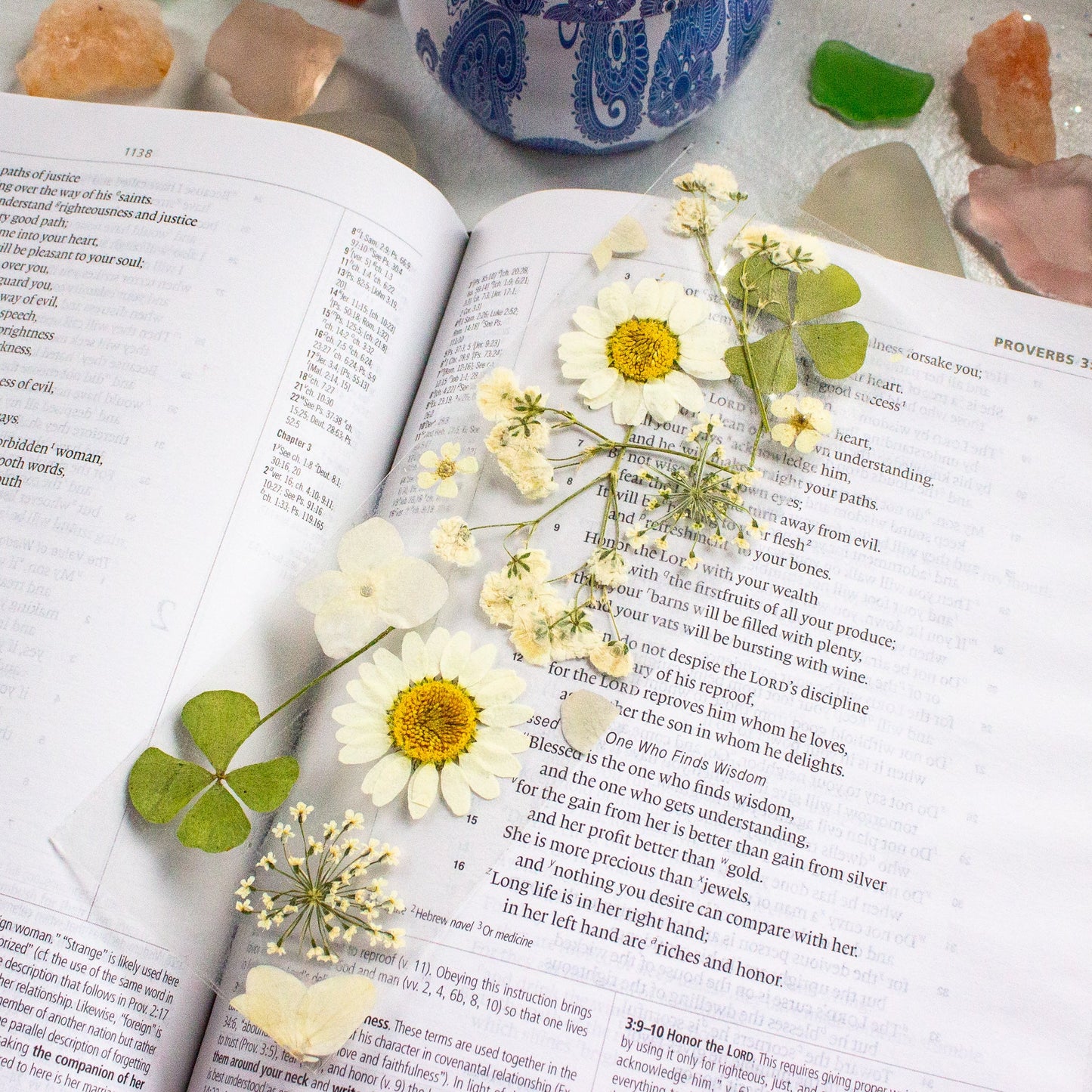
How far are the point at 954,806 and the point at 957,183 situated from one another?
40cm

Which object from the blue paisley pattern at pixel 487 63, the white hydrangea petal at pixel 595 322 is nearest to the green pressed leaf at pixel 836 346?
the white hydrangea petal at pixel 595 322

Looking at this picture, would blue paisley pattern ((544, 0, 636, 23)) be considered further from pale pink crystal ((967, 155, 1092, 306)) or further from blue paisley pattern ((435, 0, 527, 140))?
pale pink crystal ((967, 155, 1092, 306))

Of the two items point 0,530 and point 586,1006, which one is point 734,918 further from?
point 0,530

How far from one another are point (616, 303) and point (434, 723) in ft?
0.79

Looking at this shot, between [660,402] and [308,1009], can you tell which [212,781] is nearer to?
[308,1009]

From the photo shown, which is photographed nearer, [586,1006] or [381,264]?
[586,1006]

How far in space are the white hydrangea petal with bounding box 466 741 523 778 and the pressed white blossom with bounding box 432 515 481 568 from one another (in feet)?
0.29

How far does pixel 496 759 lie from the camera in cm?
42

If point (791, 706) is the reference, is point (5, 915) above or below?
below

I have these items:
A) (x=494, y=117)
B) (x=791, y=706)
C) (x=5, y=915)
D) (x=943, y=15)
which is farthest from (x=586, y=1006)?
(x=943, y=15)

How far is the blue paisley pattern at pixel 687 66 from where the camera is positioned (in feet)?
1.50

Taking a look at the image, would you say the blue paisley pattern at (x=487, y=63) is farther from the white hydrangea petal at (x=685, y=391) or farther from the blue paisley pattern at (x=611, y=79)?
the white hydrangea petal at (x=685, y=391)

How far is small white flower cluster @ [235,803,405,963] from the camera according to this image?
41 cm

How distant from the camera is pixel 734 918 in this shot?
41cm
